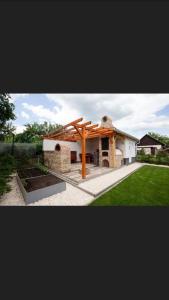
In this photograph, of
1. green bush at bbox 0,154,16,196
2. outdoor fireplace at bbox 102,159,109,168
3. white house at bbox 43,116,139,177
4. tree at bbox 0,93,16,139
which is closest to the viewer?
green bush at bbox 0,154,16,196

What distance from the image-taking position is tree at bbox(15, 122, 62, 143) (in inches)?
949

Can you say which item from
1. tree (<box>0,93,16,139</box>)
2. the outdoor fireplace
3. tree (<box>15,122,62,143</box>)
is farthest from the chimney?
tree (<box>15,122,62,143</box>)

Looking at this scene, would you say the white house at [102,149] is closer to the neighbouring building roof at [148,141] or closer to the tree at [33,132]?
the tree at [33,132]

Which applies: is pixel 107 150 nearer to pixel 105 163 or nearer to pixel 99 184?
pixel 105 163

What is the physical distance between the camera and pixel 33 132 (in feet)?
91.1

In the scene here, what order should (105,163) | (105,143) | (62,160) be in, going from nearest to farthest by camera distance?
(62,160)
(105,143)
(105,163)

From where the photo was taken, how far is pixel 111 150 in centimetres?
1277

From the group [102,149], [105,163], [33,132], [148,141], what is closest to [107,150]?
[102,149]

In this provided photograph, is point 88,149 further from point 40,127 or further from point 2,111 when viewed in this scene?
point 40,127

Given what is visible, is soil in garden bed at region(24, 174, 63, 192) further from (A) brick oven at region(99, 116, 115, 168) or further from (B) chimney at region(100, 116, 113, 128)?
(B) chimney at region(100, 116, 113, 128)

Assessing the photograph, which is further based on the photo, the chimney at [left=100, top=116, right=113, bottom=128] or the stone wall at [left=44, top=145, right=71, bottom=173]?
the chimney at [left=100, top=116, right=113, bottom=128]

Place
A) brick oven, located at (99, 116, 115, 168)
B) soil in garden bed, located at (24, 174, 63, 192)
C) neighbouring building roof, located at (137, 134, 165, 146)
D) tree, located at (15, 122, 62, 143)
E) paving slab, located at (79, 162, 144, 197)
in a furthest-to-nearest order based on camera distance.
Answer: neighbouring building roof, located at (137, 134, 165, 146) → tree, located at (15, 122, 62, 143) → brick oven, located at (99, 116, 115, 168) → paving slab, located at (79, 162, 144, 197) → soil in garden bed, located at (24, 174, 63, 192)
